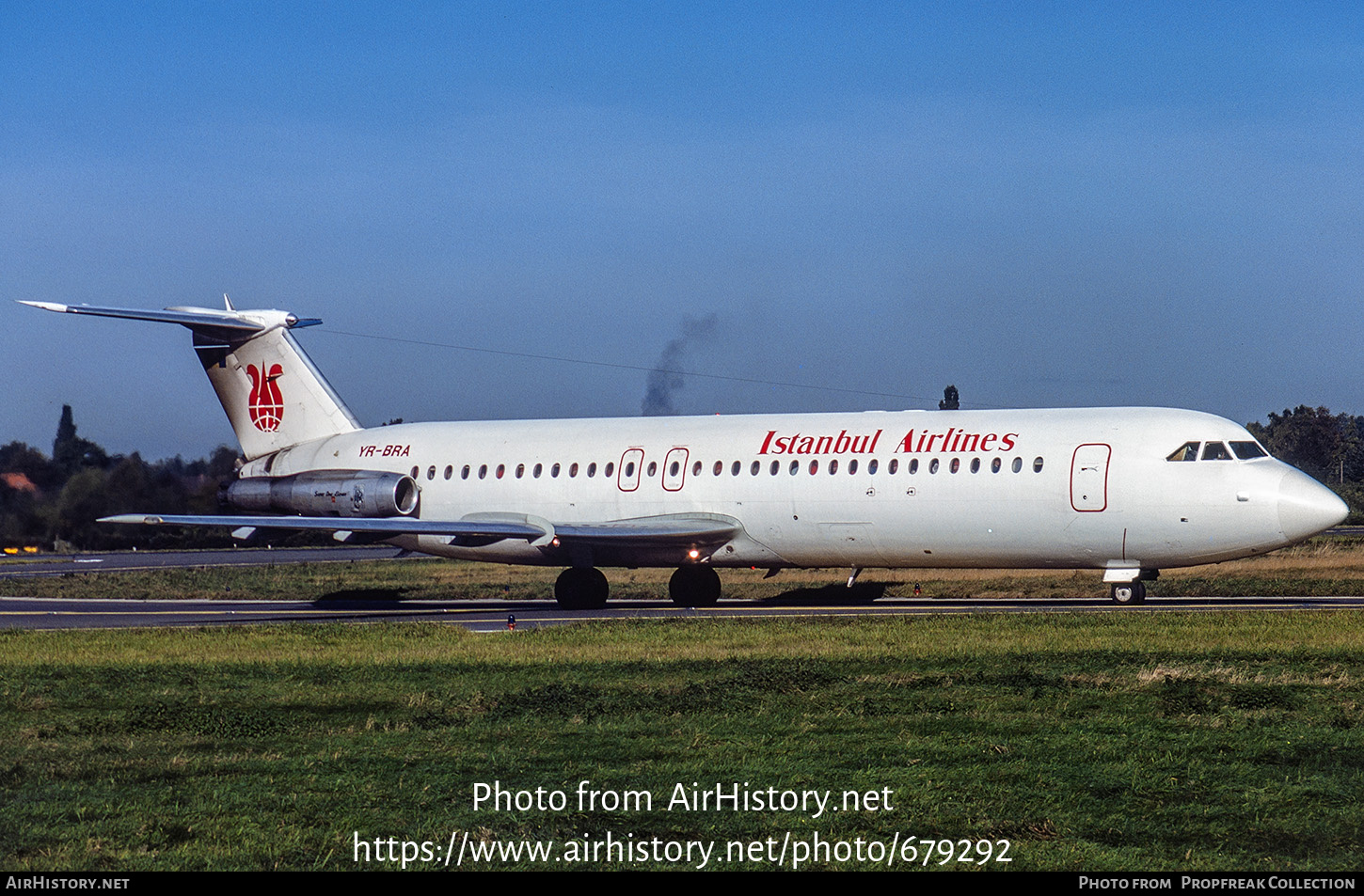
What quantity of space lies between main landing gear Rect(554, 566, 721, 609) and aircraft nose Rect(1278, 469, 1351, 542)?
1222cm

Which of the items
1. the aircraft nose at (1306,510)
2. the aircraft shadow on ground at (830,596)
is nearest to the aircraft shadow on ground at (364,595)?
the aircraft shadow on ground at (830,596)

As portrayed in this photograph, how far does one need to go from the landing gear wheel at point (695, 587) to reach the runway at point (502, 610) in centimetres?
32

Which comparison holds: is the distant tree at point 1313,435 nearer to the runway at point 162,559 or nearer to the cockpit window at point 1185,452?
the runway at point 162,559

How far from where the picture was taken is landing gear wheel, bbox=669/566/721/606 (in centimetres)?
3403

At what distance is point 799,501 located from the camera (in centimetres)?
3130

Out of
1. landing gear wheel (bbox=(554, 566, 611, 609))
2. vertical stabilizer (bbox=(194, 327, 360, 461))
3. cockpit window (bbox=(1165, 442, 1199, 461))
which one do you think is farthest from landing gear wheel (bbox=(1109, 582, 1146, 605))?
vertical stabilizer (bbox=(194, 327, 360, 461))

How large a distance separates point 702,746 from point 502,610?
2061 cm

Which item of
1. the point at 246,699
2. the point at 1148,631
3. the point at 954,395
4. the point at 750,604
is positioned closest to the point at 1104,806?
the point at 246,699

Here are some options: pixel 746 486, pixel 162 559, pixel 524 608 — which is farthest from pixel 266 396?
pixel 162 559

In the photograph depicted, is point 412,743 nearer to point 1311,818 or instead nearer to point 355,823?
point 355,823

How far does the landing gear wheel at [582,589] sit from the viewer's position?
33.6m

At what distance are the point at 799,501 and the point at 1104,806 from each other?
2157cm

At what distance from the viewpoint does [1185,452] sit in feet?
92.2

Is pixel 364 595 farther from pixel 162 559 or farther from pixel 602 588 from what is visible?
pixel 162 559
